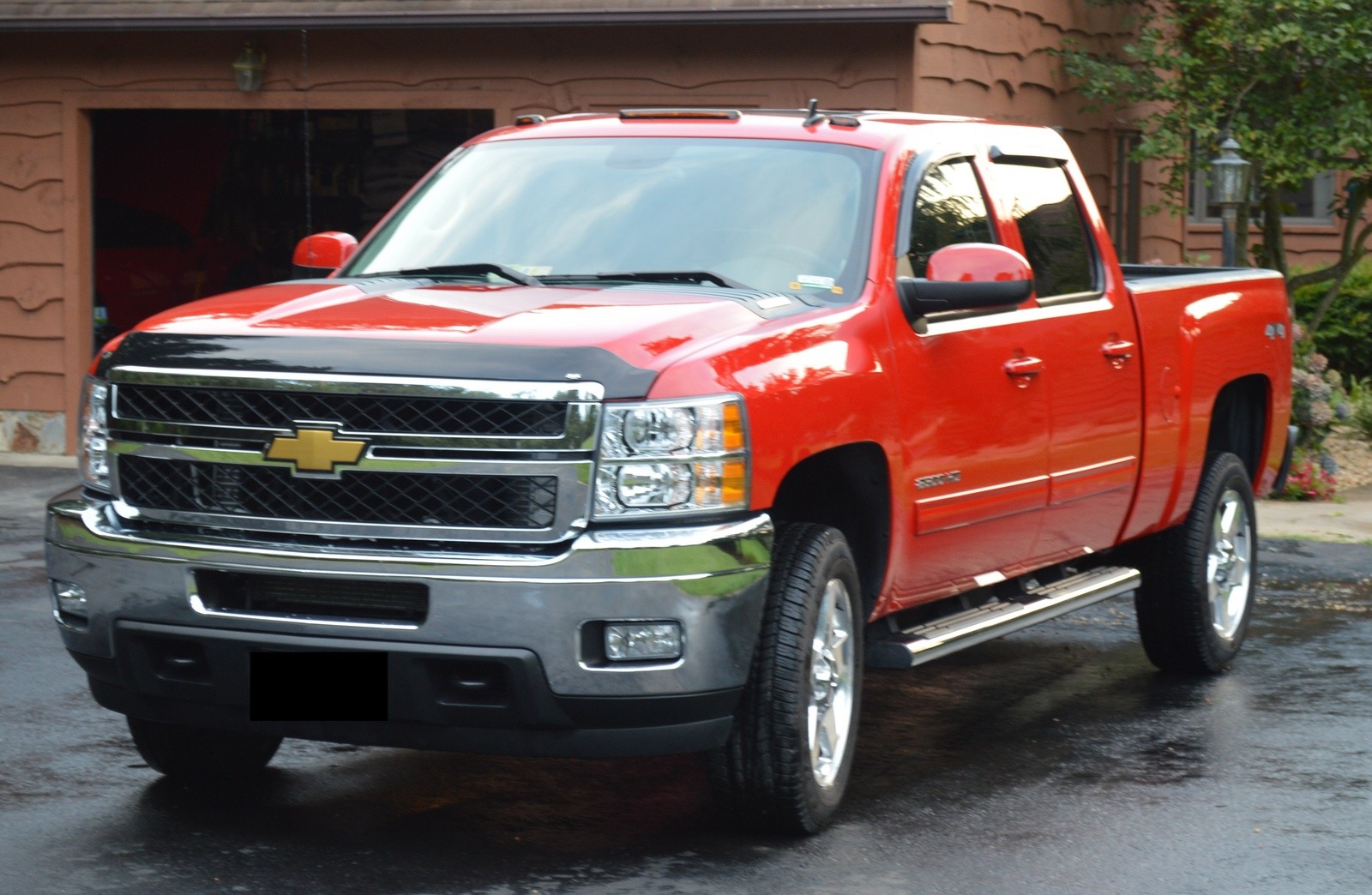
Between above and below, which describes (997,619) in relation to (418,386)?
below

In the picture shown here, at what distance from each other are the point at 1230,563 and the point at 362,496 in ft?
14.2

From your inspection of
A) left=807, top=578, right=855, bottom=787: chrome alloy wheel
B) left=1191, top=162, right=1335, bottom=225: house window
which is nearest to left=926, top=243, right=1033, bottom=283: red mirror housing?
left=807, top=578, right=855, bottom=787: chrome alloy wheel

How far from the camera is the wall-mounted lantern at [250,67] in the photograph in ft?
43.5

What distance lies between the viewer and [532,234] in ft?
19.1

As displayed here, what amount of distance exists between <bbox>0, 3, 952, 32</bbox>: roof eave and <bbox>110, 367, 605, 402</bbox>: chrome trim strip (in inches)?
310

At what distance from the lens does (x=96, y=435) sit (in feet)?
16.3

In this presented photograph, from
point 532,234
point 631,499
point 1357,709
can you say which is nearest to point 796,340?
point 631,499

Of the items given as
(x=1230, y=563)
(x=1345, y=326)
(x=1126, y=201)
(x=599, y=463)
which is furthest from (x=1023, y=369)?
(x=1345, y=326)

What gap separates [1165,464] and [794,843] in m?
2.72

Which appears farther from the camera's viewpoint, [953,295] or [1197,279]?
[1197,279]

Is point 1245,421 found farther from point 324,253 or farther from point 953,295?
point 324,253

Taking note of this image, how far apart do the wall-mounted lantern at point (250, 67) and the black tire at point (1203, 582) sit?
26.2 feet

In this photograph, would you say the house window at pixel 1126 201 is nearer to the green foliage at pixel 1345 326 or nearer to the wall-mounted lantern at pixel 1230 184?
the green foliage at pixel 1345 326

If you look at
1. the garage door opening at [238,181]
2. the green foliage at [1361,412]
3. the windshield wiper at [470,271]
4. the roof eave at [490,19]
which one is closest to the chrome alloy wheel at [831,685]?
the windshield wiper at [470,271]
